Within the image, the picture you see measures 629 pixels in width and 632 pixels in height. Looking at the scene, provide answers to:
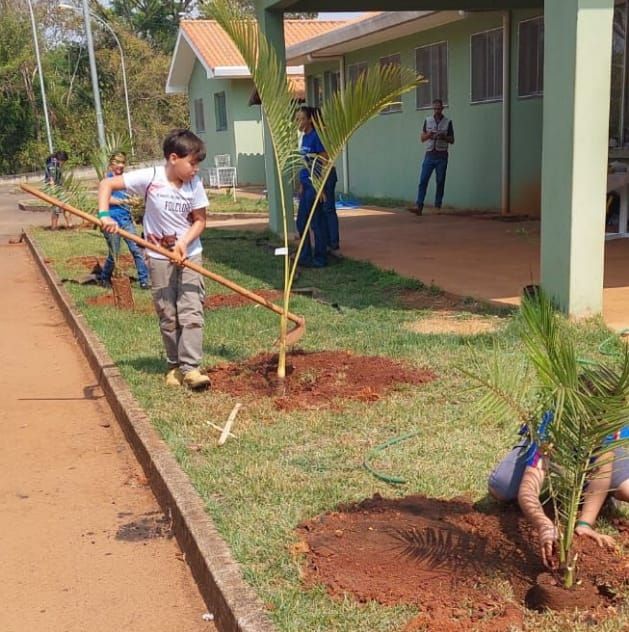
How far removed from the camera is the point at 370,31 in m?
15.7

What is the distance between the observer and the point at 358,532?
327cm

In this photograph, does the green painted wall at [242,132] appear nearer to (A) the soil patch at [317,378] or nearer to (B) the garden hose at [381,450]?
(A) the soil patch at [317,378]

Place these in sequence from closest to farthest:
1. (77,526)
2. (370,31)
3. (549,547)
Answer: (549,547), (77,526), (370,31)

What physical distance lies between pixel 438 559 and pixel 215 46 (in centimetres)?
2670

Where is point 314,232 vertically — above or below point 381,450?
above

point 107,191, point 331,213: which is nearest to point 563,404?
point 107,191

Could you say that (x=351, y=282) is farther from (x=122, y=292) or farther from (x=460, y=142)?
(x=460, y=142)

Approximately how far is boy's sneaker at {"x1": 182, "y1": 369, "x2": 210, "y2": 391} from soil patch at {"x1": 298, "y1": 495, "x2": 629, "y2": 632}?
2004 mm

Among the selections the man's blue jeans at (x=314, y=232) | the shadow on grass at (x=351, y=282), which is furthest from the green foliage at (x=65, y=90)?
the man's blue jeans at (x=314, y=232)

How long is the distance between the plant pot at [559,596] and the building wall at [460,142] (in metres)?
11.1

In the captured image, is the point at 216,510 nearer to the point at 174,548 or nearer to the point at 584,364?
the point at 174,548

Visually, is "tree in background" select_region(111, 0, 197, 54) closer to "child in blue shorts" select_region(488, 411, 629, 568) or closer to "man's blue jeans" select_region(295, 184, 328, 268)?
"man's blue jeans" select_region(295, 184, 328, 268)

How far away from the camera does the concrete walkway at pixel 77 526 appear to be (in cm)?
319

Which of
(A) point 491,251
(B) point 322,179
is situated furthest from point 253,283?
(B) point 322,179
